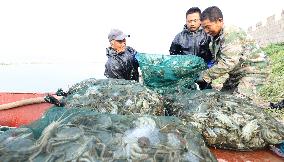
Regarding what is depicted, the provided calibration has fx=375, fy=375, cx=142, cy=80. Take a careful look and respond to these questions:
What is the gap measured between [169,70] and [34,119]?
1.40 metres

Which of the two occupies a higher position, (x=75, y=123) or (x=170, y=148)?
(x=75, y=123)

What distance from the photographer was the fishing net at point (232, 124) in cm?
284

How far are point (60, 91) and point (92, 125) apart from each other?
193 cm

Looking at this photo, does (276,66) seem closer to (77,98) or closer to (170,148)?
(77,98)

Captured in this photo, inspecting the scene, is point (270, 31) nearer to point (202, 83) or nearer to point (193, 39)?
point (193, 39)

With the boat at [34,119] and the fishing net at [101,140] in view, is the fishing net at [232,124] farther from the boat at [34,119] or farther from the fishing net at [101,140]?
the fishing net at [101,140]

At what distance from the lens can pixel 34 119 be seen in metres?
3.64

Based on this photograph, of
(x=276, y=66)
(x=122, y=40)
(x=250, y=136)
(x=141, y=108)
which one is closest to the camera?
(x=250, y=136)

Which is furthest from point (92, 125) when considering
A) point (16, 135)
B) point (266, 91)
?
point (266, 91)

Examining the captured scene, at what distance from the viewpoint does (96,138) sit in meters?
1.96

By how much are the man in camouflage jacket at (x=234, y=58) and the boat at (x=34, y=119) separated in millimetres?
1355

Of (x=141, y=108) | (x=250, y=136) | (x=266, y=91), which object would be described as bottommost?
(x=266, y=91)

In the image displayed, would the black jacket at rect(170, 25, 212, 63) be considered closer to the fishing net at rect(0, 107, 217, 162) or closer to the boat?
the boat

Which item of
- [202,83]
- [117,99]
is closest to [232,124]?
[117,99]
